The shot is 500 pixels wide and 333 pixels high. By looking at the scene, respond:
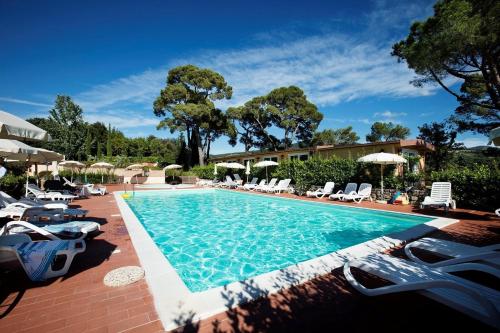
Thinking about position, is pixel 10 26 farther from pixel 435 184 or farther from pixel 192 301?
pixel 435 184

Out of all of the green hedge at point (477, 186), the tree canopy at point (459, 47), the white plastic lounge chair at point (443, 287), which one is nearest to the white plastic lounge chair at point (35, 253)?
the white plastic lounge chair at point (443, 287)

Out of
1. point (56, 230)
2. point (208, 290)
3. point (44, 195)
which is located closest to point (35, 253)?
point (56, 230)

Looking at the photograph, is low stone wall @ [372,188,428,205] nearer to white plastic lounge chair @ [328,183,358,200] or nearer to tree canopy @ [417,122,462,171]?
white plastic lounge chair @ [328,183,358,200]

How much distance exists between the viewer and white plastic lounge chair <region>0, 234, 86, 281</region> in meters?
3.13

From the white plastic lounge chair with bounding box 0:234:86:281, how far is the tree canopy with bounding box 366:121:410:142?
53883mm

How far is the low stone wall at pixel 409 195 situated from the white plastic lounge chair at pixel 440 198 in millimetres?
1225

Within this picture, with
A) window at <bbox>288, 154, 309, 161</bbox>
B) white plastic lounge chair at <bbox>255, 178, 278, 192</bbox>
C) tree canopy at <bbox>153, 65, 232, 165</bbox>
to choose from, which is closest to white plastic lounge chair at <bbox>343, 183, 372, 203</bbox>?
white plastic lounge chair at <bbox>255, 178, 278, 192</bbox>

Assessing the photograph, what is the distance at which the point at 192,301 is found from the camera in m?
2.83

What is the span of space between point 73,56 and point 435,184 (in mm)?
19190

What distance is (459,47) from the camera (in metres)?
9.23

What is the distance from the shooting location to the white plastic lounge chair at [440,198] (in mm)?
8266

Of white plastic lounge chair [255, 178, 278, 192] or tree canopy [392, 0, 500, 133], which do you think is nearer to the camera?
tree canopy [392, 0, 500, 133]

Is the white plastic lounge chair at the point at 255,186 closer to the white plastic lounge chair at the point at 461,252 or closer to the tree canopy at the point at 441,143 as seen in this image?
the white plastic lounge chair at the point at 461,252

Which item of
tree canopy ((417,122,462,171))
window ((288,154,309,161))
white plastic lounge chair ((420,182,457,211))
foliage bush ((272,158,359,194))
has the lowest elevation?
white plastic lounge chair ((420,182,457,211))
